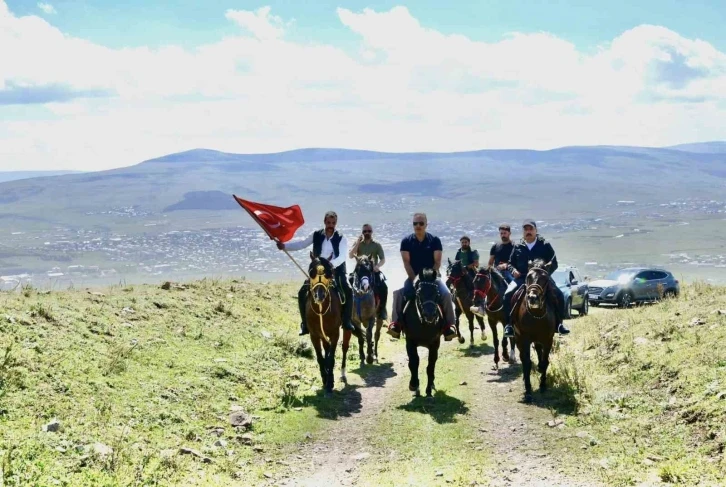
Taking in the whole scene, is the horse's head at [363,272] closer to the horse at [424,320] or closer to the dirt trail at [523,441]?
the horse at [424,320]

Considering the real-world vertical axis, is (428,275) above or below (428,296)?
above

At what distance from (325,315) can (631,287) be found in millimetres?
22989

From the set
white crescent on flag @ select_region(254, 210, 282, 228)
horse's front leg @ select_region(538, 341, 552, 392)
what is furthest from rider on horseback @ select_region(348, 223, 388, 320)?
horse's front leg @ select_region(538, 341, 552, 392)

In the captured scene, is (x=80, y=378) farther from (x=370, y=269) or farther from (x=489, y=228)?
(x=489, y=228)

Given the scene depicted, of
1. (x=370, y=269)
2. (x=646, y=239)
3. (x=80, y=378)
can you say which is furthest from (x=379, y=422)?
(x=646, y=239)

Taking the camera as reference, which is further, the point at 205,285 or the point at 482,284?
the point at 205,285

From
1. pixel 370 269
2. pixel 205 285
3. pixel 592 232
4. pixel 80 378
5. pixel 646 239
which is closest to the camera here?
pixel 80 378

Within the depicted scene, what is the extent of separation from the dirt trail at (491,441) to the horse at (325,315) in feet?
1.93

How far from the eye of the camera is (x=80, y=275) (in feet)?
330

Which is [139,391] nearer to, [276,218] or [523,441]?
[276,218]

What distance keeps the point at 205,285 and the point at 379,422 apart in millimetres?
14212

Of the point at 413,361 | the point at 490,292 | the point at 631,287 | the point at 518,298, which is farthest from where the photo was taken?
the point at 631,287

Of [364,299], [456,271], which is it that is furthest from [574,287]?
[364,299]

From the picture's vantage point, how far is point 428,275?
13.3 m
